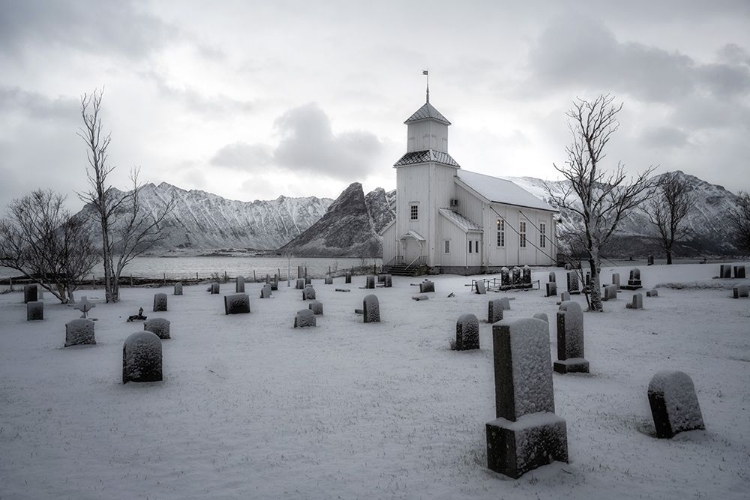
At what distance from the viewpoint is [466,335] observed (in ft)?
34.7

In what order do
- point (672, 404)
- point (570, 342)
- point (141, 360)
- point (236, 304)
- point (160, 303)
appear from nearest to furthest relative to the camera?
point (672, 404)
point (141, 360)
point (570, 342)
point (236, 304)
point (160, 303)

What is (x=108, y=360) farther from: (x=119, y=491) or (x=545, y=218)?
(x=545, y=218)

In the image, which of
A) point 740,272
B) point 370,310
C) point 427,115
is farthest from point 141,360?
point 427,115

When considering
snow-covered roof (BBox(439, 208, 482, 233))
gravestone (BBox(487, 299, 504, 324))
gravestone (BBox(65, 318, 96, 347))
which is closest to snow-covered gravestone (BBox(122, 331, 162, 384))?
gravestone (BBox(65, 318, 96, 347))

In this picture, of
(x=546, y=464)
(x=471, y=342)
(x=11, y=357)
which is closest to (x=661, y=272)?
(x=471, y=342)

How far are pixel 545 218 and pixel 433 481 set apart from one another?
47.0m

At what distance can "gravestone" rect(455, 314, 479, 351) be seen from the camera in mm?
10547

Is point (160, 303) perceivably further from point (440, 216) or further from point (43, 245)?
point (440, 216)

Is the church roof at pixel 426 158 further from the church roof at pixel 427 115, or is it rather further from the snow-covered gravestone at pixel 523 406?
the snow-covered gravestone at pixel 523 406

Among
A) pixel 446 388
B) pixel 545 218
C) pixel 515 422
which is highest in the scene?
pixel 545 218

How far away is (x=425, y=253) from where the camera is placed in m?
38.5

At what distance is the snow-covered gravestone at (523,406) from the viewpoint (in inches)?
173

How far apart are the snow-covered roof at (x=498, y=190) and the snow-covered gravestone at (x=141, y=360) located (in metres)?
33.5

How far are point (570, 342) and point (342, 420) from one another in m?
4.65
